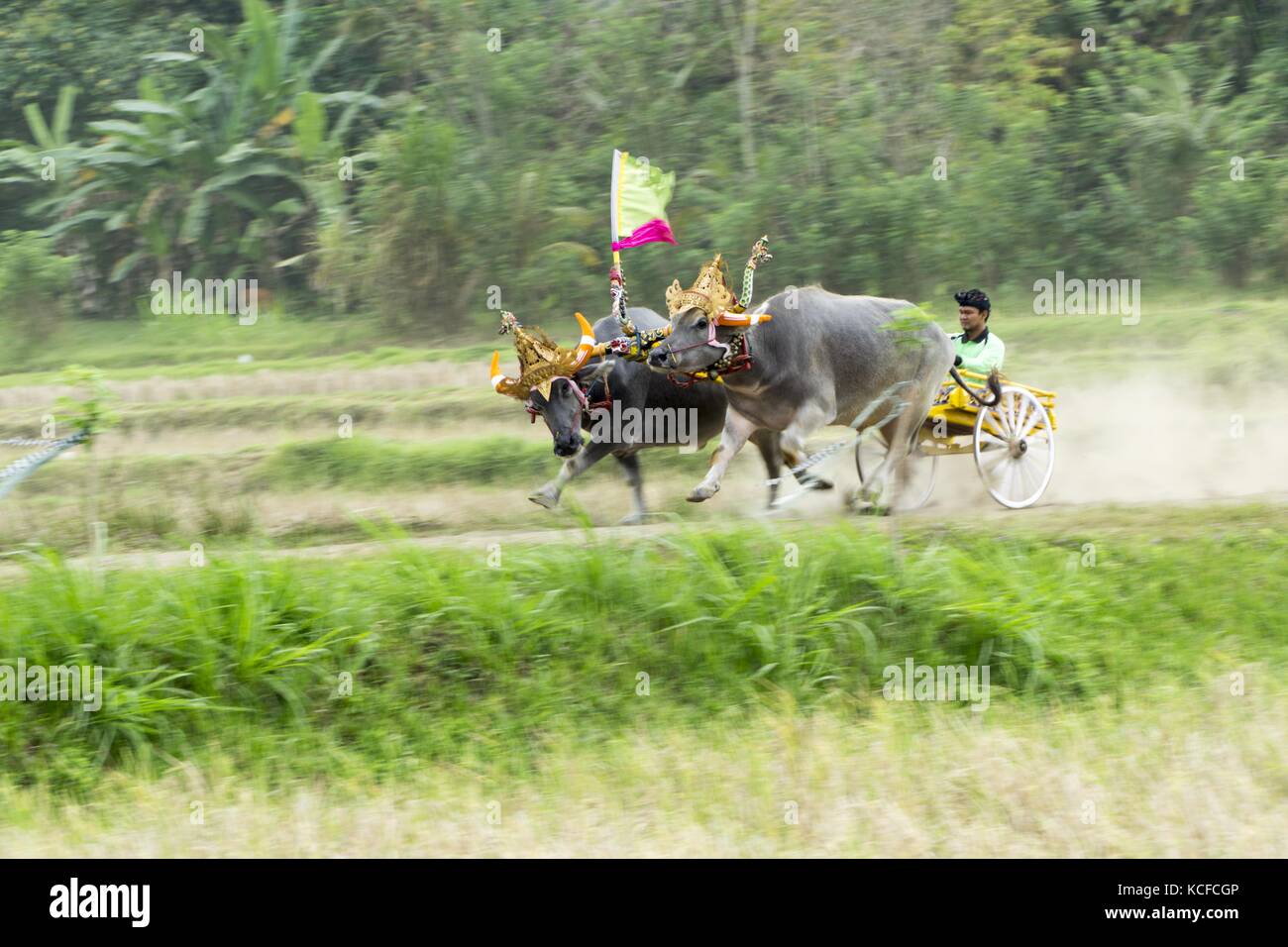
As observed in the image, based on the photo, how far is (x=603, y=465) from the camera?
12195mm

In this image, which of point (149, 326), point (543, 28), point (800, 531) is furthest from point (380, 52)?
point (800, 531)

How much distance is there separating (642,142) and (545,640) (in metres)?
11.6

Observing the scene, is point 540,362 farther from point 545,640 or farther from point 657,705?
point 657,705

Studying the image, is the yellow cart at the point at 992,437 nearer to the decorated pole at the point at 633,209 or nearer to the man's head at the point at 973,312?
the man's head at the point at 973,312

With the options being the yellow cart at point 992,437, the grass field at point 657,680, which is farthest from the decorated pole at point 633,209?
the yellow cart at point 992,437

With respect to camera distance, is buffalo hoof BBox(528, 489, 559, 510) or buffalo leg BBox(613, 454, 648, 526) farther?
buffalo leg BBox(613, 454, 648, 526)

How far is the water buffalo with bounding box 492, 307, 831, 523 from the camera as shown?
8.58 metres

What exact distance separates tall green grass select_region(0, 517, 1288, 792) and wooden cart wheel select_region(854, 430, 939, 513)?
120 centimetres

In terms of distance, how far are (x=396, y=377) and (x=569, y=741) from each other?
8.08 metres

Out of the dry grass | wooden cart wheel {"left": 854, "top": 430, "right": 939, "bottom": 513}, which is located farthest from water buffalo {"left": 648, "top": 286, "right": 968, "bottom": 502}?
the dry grass

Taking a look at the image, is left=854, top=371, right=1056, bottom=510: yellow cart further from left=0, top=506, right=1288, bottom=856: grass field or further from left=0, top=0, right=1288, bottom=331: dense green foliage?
left=0, top=0, right=1288, bottom=331: dense green foliage

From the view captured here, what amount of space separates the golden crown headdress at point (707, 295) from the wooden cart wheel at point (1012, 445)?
2.11 meters

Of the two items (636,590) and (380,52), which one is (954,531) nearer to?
(636,590)

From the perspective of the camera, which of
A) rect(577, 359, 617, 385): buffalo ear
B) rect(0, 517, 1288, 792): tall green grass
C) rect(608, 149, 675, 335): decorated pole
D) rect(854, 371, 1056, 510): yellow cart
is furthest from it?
rect(854, 371, 1056, 510): yellow cart
